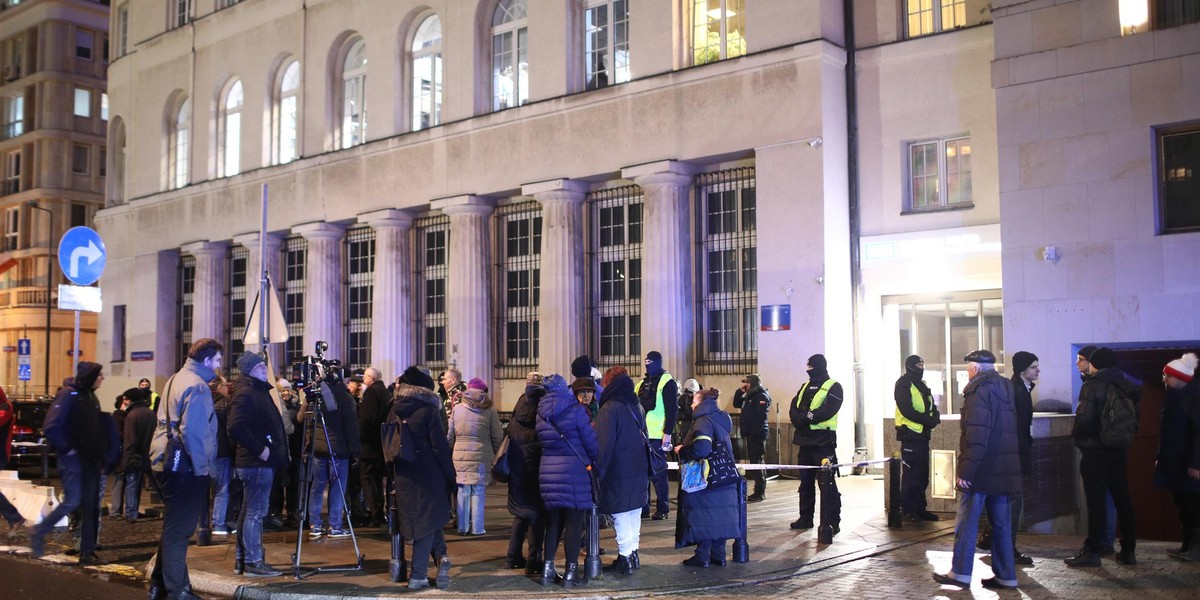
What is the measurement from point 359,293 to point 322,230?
1.86 metres

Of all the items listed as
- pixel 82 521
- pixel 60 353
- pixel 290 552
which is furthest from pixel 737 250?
pixel 60 353

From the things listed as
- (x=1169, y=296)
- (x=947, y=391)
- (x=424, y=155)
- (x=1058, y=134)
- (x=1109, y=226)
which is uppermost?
(x=424, y=155)

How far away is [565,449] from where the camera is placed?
393 inches

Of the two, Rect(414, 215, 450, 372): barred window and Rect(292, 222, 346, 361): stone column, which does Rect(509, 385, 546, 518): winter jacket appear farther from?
Rect(292, 222, 346, 361): stone column

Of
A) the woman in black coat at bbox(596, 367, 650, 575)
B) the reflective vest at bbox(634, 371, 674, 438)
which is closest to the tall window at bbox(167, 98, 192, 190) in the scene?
the reflective vest at bbox(634, 371, 674, 438)

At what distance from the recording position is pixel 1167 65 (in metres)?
14.7

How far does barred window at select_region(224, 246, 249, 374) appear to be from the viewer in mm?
32281

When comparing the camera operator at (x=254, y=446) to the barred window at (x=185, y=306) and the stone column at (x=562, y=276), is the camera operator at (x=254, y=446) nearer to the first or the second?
the stone column at (x=562, y=276)

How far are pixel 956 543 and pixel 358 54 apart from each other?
76.5 ft

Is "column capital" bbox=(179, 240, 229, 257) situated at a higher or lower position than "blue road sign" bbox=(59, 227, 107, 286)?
higher

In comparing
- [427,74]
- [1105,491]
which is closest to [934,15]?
[1105,491]

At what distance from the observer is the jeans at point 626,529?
1041cm

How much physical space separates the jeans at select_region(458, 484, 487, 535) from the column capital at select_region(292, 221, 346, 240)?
17007 millimetres

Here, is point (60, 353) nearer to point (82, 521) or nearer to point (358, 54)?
point (358, 54)
